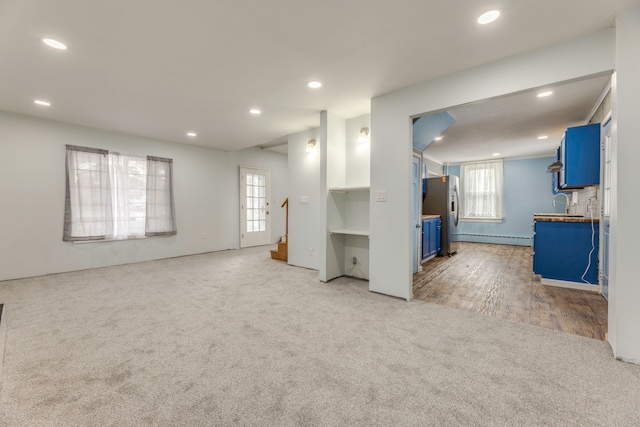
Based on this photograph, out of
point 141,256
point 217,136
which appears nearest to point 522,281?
point 217,136

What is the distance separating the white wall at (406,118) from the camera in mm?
2346

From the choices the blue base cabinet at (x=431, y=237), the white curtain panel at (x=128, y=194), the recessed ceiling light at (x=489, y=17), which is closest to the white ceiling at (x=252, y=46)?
the recessed ceiling light at (x=489, y=17)

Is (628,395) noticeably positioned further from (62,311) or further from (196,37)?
(62,311)

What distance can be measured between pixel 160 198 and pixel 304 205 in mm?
2987

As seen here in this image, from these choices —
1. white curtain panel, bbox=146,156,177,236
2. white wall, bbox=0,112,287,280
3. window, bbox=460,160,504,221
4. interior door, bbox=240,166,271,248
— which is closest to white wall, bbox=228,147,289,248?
interior door, bbox=240,166,271,248

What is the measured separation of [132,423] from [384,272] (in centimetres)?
269

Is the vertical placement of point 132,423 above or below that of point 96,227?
below

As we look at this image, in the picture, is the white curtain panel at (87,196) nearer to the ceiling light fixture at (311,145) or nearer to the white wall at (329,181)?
the ceiling light fixture at (311,145)

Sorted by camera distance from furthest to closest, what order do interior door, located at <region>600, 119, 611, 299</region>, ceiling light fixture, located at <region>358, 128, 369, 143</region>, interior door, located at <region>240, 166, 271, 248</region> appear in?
1. interior door, located at <region>240, 166, 271, 248</region>
2. ceiling light fixture, located at <region>358, 128, 369, 143</region>
3. interior door, located at <region>600, 119, 611, 299</region>

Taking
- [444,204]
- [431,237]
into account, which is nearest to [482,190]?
[444,204]

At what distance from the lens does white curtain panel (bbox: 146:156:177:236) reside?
543 cm

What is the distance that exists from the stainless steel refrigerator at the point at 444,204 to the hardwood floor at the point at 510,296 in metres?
0.90

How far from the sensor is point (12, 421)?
142cm

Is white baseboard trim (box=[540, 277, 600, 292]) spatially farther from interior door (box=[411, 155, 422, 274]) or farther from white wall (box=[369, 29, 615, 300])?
white wall (box=[369, 29, 615, 300])
